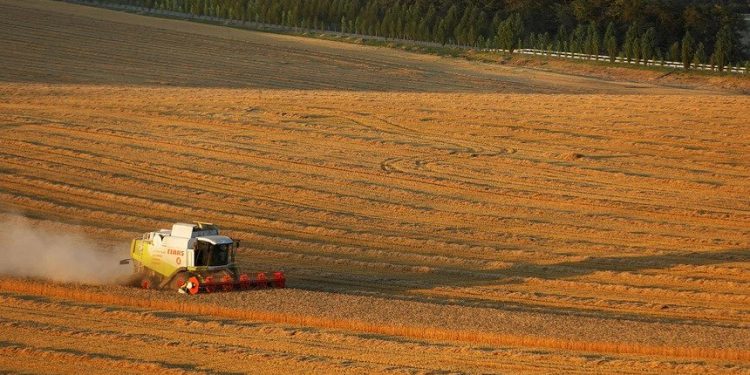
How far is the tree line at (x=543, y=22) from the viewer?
73.4 metres

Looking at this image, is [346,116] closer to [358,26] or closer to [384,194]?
[384,194]

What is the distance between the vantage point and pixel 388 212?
3262 centimetres

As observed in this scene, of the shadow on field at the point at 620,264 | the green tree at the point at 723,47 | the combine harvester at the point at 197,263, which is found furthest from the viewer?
the green tree at the point at 723,47

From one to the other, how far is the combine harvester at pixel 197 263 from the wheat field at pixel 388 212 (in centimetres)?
67

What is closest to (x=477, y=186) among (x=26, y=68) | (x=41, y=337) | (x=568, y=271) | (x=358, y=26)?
(x=568, y=271)

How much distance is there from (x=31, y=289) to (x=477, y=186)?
49.8 ft

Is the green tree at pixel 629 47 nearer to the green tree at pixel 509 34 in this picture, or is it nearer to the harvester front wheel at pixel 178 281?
the green tree at pixel 509 34

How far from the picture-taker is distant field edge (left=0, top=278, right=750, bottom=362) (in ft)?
66.1

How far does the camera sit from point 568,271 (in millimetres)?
27250

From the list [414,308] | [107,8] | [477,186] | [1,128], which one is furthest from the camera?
[107,8]

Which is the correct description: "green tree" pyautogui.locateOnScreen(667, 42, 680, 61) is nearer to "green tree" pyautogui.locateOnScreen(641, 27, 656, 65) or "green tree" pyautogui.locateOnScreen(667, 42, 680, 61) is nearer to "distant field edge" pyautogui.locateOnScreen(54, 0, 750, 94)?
"green tree" pyautogui.locateOnScreen(641, 27, 656, 65)

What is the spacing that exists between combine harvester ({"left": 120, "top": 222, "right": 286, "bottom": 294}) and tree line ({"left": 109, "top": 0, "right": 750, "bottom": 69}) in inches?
1943

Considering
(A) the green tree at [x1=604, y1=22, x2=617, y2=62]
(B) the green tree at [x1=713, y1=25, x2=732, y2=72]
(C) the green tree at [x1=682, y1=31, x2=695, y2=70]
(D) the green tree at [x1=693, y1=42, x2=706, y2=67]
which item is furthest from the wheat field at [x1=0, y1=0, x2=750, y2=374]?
(A) the green tree at [x1=604, y1=22, x2=617, y2=62]

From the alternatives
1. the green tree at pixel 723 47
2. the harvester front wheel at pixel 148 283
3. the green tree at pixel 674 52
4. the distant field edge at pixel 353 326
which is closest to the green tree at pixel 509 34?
the green tree at pixel 674 52
